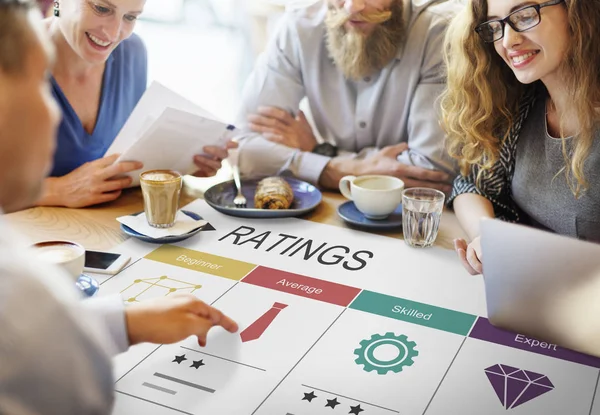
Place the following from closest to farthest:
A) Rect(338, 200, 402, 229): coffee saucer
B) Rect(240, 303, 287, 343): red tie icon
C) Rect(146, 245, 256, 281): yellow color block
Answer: Rect(240, 303, 287, 343): red tie icon, Rect(146, 245, 256, 281): yellow color block, Rect(338, 200, 402, 229): coffee saucer

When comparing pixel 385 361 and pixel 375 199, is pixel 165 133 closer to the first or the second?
pixel 375 199

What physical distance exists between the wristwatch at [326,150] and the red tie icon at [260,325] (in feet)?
2.80

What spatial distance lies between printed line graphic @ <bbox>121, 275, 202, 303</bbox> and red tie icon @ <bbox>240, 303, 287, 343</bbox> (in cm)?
16

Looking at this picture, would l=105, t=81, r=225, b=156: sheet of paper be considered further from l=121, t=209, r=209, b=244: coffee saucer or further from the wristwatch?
the wristwatch

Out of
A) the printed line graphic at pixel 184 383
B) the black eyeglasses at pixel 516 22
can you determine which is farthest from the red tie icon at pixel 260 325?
the black eyeglasses at pixel 516 22

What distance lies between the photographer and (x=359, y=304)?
4.03ft

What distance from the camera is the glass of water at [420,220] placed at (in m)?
1.46

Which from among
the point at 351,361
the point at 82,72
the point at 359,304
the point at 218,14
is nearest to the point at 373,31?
the point at 82,72

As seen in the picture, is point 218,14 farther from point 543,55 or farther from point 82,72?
point 543,55

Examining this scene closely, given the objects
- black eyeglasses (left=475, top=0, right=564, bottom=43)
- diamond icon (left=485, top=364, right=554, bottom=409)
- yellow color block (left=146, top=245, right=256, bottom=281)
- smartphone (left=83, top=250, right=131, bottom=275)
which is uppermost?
black eyeglasses (left=475, top=0, right=564, bottom=43)

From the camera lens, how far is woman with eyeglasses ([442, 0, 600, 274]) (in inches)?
55.4

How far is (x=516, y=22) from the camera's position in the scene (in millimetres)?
1426

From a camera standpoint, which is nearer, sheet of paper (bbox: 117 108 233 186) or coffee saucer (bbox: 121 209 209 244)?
coffee saucer (bbox: 121 209 209 244)

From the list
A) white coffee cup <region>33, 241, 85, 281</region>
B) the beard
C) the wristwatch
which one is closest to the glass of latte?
white coffee cup <region>33, 241, 85, 281</region>
